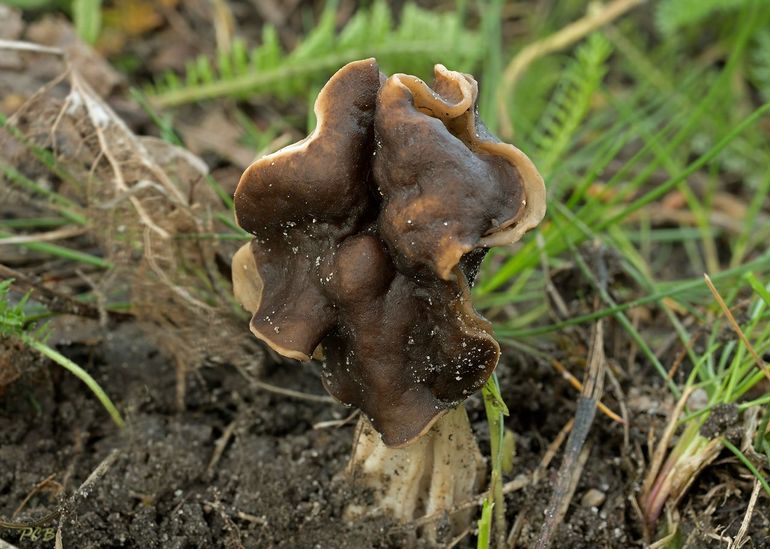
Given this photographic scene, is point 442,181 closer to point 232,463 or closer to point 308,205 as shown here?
point 308,205

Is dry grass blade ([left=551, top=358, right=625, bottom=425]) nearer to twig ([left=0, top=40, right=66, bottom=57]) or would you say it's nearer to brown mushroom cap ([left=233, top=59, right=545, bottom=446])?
brown mushroom cap ([left=233, top=59, right=545, bottom=446])

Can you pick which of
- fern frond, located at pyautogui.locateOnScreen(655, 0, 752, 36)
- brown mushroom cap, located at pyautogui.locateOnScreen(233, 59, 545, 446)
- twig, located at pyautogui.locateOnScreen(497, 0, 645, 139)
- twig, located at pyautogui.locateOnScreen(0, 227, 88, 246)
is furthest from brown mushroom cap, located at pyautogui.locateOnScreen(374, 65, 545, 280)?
fern frond, located at pyautogui.locateOnScreen(655, 0, 752, 36)

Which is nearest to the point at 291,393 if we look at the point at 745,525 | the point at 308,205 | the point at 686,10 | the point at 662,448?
the point at 308,205

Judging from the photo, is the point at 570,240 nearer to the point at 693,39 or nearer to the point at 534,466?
the point at 534,466

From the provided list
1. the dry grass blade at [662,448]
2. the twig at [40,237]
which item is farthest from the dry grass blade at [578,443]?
the twig at [40,237]

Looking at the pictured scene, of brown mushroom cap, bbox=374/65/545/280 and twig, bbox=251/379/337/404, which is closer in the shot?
brown mushroom cap, bbox=374/65/545/280
